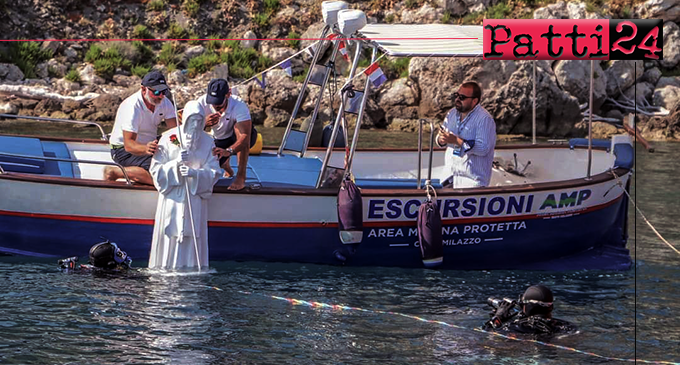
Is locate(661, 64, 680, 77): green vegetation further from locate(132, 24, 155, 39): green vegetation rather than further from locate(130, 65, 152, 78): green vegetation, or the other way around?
locate(132, 24, 155, 39): green vegetation

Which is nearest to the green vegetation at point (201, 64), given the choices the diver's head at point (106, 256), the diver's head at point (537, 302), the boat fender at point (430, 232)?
the diver's head at point (106, 256)

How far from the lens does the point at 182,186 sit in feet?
35.0

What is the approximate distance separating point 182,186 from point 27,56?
20807 mm

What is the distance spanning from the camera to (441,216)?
11.5 metres

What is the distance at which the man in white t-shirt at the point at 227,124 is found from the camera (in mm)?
11125

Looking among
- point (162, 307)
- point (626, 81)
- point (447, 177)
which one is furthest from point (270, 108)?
point (162, 307)

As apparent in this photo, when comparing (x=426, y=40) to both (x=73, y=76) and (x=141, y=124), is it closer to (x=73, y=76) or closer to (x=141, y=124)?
(x=141, y=124)

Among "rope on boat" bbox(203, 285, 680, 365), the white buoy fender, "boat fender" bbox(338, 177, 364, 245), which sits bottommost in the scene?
"rope on boat" bbox(203, 285, 680, 365)

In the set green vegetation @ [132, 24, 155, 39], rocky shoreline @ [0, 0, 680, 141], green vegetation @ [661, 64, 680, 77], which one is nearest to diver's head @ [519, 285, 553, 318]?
rocky shoreline @ [0, 0, 680, 141]

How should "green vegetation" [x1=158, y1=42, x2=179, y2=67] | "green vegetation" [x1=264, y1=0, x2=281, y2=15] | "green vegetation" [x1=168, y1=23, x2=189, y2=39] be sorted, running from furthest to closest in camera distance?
"green vegetation" [x1=264, y1=0, x2=281, y2=15] → "green vegetation" [x1=168, y1=23, x2=189, y2=39] → "green vegetation" [x1=158, y1=42, x2=179, y2=67]

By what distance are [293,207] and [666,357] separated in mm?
4229

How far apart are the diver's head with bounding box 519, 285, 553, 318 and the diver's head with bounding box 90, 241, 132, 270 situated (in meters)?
4.28

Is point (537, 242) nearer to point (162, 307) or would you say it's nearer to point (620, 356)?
point (620, 356)

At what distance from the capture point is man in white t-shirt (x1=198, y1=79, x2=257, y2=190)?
36.5ft
